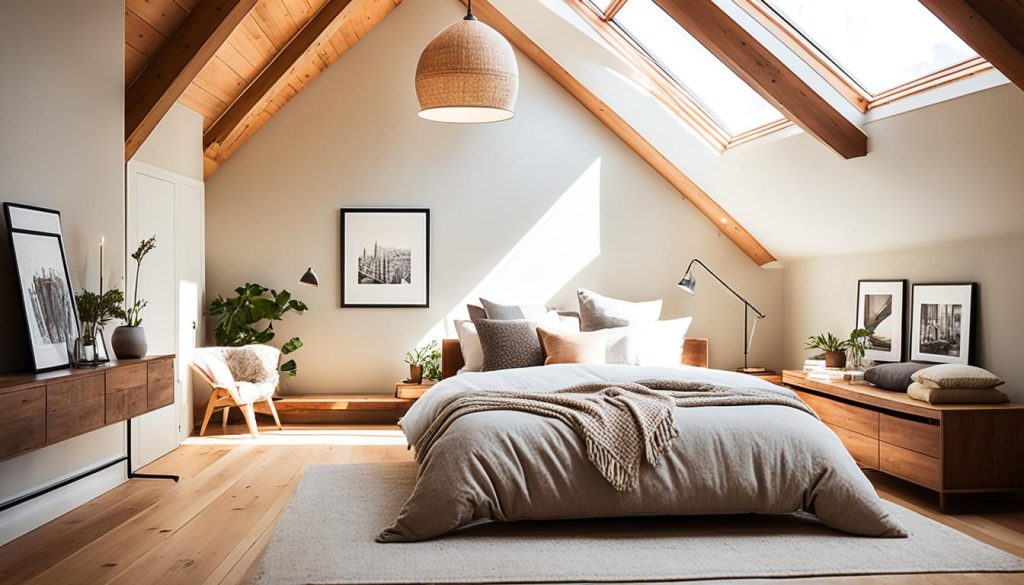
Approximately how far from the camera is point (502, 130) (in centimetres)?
671

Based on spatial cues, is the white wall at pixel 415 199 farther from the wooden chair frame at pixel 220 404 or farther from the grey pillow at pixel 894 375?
the grey pillow at pixel 894 375

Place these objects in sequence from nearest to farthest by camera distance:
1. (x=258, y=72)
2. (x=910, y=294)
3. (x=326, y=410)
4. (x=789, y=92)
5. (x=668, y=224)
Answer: (x=789, y=92) → (x=910, y=294) → (x=258, y=72) → (x=326, y=410) → (x=668, y=224)

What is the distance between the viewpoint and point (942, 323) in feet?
15.3

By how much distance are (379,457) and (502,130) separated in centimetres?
280

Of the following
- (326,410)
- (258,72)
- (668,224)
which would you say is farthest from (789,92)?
(326,410)

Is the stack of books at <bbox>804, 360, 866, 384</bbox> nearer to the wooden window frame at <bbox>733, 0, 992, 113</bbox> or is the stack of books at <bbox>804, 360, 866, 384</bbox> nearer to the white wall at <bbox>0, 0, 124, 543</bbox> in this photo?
the wooden window frame at <bbox>733, 0, 992, 113</bbox>

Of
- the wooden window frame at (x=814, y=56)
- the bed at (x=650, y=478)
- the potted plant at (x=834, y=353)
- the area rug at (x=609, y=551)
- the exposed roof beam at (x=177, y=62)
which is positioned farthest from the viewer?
the potted plant at (x=834, y=353)

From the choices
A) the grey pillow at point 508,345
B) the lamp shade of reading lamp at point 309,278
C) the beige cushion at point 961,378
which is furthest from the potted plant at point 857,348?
the lamp shade of reading lamp at point 309,278

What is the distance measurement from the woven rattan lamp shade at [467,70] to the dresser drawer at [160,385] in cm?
196

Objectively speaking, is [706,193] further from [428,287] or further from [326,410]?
[326,410]

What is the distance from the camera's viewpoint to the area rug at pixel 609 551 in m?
2.94

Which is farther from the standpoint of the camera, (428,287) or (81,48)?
(428,287)

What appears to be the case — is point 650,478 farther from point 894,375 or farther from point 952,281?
point 952,281

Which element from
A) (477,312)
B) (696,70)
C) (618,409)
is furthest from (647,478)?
(696,70)
